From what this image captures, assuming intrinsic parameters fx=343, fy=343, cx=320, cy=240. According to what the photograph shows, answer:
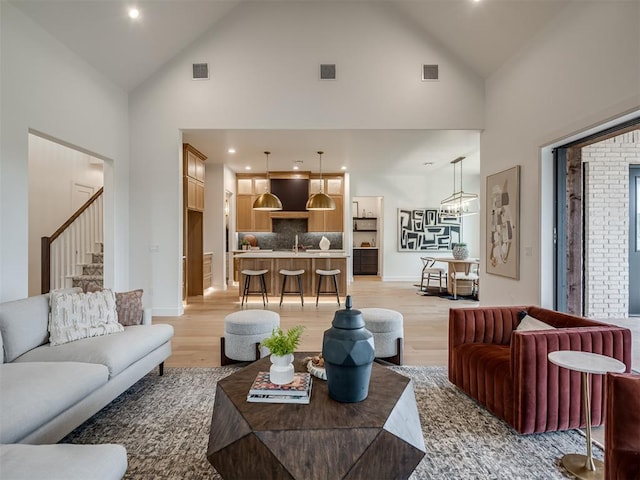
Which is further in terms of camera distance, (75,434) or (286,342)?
(75,434)

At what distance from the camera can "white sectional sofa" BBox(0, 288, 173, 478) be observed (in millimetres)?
1740

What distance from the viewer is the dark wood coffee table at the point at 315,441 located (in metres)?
1.43

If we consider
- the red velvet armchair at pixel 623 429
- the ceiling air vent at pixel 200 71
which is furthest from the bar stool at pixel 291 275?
the red velvet armchair at pixel 623 429

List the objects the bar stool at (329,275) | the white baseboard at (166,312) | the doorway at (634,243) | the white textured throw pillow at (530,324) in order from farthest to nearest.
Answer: the bar stool at (329,275)
the white baseboard at (166,312)
the doorway at (634,243)
the white textured throw pillow at (530,324)

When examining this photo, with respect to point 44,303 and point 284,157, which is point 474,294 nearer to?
point 284,157

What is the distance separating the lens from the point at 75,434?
224 centimetres

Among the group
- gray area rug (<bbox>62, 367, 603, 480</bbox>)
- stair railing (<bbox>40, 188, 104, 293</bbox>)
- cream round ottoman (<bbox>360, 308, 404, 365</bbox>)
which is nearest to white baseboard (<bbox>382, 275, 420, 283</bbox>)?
cream round ottoman (<bbox>360, 308, 404, 365</bbox>)

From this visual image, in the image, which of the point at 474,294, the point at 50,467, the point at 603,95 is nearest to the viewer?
the point at 50,467

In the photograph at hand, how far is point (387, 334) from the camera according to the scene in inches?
135

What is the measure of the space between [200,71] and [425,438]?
5.58 metres

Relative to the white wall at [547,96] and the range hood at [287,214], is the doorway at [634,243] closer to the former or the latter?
the white wall at [547,96]

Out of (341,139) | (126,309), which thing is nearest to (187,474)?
(126,309)

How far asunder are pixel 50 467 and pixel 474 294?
755cm

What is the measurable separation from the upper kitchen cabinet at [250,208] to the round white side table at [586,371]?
779 centimetres
